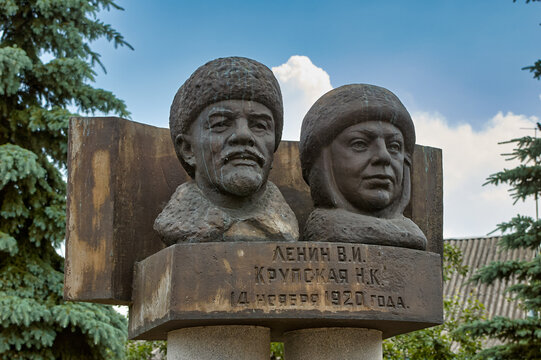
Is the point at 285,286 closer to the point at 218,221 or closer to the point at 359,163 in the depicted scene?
the point at 218,221

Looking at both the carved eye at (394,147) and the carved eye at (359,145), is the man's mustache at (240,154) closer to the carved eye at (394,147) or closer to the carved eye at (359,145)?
the carved eye at (359,145)

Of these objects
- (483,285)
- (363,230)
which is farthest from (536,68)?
(483,285)

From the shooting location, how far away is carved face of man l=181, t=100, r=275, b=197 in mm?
5230

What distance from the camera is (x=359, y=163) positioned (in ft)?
17.9

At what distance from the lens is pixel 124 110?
442 inches

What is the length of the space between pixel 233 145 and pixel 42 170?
5.41 metres

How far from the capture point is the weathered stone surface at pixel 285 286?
477 centimetres

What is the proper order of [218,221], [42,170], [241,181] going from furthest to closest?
[42,170]
[241,181]
[218,221]

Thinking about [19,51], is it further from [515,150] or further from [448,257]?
[448,257]

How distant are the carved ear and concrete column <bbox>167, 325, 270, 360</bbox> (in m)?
1.18

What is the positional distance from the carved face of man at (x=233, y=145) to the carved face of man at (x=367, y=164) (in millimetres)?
536

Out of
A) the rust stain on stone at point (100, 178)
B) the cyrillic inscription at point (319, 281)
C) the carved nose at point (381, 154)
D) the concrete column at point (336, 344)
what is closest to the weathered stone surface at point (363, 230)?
the cyrillic inscription at point (319, 281)

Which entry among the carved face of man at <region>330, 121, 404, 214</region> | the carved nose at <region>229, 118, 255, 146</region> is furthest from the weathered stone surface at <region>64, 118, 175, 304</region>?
the carved face of man at <region>330, 121, 404, 214</region>

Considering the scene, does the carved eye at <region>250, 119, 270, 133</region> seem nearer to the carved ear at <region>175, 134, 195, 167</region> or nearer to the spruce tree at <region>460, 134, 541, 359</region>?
the carved ear at <region>175, 134, 195, 167</region>
